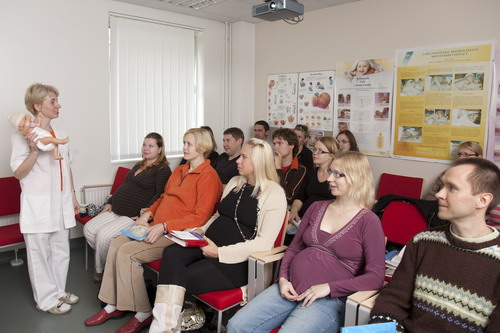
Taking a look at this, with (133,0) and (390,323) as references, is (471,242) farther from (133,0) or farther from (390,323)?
(133,0)

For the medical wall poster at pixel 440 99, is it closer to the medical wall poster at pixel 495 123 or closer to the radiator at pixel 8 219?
the medical wall poster at pixel 495 123

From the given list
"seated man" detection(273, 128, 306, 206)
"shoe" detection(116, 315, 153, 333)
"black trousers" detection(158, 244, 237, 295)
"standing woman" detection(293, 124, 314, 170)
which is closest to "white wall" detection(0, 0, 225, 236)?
"seated man" detection(273, 128, 306, 206)

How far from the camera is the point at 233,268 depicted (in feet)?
8.16

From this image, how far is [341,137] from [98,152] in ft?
9.00

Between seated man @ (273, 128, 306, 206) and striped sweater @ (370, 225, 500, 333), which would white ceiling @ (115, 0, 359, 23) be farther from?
striped sweater @ (370, 225, 500, 333)

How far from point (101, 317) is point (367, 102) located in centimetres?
331

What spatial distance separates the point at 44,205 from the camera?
2.93 meters

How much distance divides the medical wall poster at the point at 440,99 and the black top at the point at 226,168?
5.60 feet

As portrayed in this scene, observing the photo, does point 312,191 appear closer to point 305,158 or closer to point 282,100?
point 305,158

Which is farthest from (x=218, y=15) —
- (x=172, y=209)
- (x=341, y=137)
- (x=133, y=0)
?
(x=172, y=209)

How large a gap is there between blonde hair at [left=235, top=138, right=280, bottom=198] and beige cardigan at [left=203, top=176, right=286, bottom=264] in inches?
2.5

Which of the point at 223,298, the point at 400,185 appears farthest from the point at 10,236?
the point at 400,185

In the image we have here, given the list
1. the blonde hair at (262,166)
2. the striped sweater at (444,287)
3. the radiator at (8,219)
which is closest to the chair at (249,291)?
the blonde hair at (262,166)

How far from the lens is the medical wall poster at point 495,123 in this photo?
3.48m
